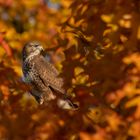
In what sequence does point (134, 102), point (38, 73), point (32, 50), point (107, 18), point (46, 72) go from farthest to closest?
1. point (32, 50)
2. point (38, 73)
3. point (46, 72)
4. point (107, 18)
5. point (134, 102)

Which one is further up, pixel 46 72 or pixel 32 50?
pixel 46 72

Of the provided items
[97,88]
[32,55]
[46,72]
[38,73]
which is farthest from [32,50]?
[97,88]

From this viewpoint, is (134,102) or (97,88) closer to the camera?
(134,102)

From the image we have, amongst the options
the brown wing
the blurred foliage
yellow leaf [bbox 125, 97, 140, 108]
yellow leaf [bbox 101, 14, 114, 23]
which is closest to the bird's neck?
the brown wing

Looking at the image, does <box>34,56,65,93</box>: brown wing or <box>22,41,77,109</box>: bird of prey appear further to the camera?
<box>22,41,77,109</box>: bird of prey

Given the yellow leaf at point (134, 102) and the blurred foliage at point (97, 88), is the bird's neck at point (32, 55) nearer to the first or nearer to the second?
the blurred foliage at point (97, 88)

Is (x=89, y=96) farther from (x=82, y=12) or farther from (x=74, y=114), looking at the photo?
(x=82, y=12)

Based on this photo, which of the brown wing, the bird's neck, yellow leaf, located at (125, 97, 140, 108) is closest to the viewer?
yellow leaf, located at (125, 97, 140, 108)

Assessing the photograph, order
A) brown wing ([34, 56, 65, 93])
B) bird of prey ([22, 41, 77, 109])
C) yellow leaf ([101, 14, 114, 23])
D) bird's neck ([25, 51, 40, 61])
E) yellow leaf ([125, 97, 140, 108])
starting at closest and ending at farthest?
yellow leaf ([125, 97, 140, 108]) < yellow leaf ([101, 14, 114, 23]) < brown wing ([34, 56, 65, 93]) < bird of prey ([22, 41, 77, 109]) < bird's neck ([25, 51, 40, 61])

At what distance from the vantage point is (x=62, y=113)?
15.3 feet

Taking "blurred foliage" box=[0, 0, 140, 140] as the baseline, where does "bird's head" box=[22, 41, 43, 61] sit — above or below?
below

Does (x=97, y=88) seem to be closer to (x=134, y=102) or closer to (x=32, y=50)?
(x=134, y=102)

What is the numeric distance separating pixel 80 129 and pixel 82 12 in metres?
0.86

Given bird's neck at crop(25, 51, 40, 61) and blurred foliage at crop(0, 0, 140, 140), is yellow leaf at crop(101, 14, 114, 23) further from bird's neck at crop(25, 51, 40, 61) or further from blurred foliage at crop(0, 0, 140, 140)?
bird's neck at crop(25, 51, 40, 61)
